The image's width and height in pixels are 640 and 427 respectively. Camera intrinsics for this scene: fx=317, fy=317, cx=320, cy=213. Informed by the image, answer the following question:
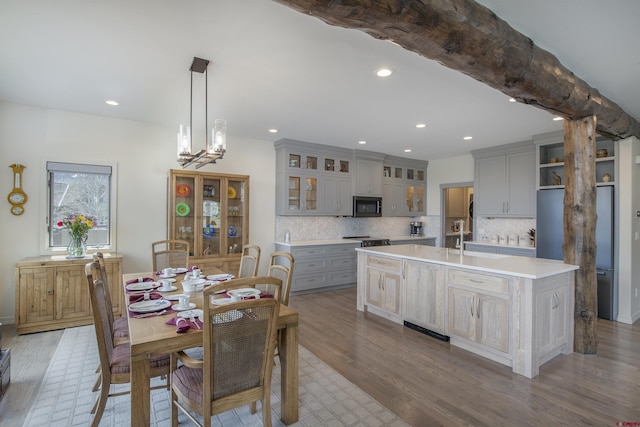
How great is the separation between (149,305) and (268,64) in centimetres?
215

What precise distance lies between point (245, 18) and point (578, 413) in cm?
360

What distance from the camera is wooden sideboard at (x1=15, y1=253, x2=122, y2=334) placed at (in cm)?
363

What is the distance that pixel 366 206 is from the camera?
6602 millimetres

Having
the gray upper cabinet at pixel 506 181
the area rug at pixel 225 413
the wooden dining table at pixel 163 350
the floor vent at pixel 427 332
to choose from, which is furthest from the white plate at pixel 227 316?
the gray upper cabinet at pixel 506 181

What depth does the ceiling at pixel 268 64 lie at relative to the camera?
2072 mm

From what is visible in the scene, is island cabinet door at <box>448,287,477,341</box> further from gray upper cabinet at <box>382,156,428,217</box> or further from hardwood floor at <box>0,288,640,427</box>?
gray upper cabinet at <box>382,156,428,217</box>

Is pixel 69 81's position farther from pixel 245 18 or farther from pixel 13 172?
pixel 245 18

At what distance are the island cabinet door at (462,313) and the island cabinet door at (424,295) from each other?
0.40ft

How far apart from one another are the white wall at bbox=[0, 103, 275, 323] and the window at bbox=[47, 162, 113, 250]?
115 mm

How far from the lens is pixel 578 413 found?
2273 millimetres

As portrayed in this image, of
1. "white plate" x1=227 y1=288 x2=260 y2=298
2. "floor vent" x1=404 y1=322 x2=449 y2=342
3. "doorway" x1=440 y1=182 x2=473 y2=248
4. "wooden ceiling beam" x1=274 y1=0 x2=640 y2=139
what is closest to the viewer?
"wooden ceiling beam" x1=274 y1=0 x2=640 y2=139

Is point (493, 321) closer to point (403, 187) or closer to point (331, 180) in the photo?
point (331, 180)

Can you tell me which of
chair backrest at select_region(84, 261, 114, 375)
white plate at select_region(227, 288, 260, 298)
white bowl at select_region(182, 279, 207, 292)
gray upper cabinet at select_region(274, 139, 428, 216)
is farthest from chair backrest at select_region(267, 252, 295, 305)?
gray upper cabinet at select_region(274, 139, 428, 216)

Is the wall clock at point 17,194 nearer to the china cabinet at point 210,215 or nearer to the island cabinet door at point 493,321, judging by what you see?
the china cabinet at point 210,215
